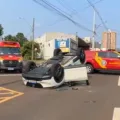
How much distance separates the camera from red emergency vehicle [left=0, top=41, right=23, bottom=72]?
89.7 ft

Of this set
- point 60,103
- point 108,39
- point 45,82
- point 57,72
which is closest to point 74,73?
point 57,72

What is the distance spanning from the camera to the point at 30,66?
19078mm

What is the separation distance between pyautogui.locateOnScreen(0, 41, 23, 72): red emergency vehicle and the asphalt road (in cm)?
960

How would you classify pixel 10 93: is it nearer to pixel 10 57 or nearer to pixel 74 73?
pixel 74 73

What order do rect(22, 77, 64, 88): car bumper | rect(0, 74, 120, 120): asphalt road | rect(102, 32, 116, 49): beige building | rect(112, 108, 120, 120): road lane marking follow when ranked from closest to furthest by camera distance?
rect(112, 108, 120, 120): road lane marking → rect(0, 74, 120, 120): asphalt road → rect(22, 77, 64, 88): car bumper → rect(102, 32, 116, 49): beige building

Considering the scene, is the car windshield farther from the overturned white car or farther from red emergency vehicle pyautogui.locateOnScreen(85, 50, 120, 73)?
the overturned white car

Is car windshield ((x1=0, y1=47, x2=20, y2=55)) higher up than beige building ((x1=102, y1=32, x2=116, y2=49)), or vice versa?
beige building ((x1=102, y1=32, x2=116, y2=49))

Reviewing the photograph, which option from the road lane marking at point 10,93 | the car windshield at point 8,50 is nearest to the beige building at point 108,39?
the car windshield at point 8,50

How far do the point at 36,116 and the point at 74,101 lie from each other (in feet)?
10.6

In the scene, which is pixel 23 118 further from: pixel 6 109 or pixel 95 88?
pixel 95 88

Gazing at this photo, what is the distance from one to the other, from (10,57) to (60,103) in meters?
15.0

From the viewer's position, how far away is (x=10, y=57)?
27438 millimetres

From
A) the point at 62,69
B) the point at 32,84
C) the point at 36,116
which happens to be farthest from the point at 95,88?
the point at 36,116

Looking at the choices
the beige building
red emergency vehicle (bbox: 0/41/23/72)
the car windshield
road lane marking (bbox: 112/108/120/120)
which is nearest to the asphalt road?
road lane marking (bbox: 112/108/120/120)
